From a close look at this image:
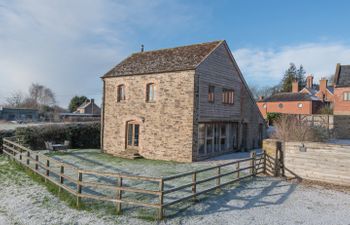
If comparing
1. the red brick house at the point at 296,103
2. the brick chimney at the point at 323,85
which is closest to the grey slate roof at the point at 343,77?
the red brick house at the point at 296,103

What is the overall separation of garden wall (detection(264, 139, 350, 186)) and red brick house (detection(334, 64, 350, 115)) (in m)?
27.3

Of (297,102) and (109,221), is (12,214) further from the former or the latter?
(297,102)

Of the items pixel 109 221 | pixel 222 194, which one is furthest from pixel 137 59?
pixel 109 221

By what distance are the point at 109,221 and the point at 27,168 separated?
28.7 ft

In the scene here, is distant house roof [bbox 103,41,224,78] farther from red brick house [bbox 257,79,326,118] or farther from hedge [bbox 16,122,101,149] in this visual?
red brick house [bbox 257,79,326,118]

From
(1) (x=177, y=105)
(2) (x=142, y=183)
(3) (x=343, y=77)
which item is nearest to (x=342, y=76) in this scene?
(3) (x=343, y=77)

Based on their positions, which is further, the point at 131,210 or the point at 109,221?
the point at 131,210

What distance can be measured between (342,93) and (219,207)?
33.9m

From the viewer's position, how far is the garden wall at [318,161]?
458 inches

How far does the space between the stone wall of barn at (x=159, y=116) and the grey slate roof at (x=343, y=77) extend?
2802 cm

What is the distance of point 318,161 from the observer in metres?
12.3

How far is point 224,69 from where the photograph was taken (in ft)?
64.1

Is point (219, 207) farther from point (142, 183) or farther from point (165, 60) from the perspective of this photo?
point (165, 60)

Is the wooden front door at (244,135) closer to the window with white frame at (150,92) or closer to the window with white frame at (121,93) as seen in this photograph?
the window with white frame at (150,92)
